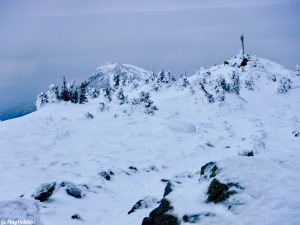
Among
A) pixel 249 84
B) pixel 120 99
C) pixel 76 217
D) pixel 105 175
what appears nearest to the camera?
pixel 76 217

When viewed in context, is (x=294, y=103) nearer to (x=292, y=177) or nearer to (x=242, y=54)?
(x=242, y=54)

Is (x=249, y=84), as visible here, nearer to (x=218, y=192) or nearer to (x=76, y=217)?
(x=76, y=217)

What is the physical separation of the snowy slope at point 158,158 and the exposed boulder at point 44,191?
0.22m

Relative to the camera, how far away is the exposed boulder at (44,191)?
13992 mm

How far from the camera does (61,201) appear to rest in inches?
548

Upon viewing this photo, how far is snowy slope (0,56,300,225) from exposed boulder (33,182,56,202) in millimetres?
220

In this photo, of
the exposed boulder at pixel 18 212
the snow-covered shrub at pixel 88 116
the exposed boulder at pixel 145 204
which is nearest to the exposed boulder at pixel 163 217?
the exposed boulder at pixel 145 204

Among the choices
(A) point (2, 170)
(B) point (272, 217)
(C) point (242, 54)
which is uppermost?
(C) point (242, 54)

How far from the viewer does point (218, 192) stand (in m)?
10.1

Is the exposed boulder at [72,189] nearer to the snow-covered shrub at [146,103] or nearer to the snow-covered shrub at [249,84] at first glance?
the snow-covered shrub at [146,103]

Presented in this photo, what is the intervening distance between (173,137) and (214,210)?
15.8 metres

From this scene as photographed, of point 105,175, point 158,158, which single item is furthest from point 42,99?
point 105,175

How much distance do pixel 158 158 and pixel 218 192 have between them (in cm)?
1138

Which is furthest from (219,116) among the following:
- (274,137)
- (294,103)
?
(294,103)
